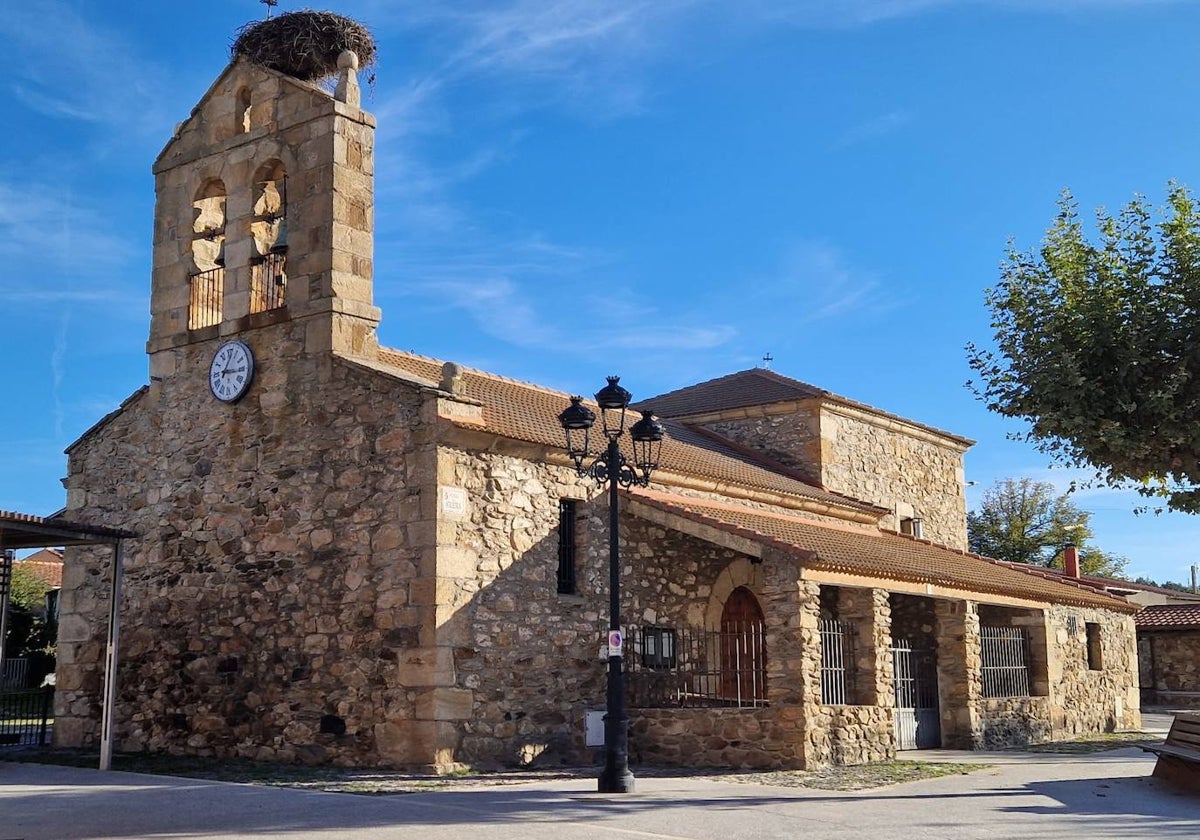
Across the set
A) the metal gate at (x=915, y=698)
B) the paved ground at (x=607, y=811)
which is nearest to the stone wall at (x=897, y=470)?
the metal gate at (x=915, y=698)

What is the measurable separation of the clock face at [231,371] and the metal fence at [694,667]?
20.4 feet

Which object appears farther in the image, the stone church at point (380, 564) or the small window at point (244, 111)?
the small window at point (244, 111)

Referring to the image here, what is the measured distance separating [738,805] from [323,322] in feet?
27.0

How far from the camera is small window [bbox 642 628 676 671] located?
681 inches

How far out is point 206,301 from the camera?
59.7 feet

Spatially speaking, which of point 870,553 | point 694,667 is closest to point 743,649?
point 694,667

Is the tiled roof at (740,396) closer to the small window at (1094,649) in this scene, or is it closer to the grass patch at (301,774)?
the small window at (1094,649)

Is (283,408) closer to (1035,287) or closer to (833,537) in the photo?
(833,537)

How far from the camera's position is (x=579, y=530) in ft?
54.8

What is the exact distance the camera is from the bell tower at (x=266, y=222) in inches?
653

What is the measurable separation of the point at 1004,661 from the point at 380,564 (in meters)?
11.0

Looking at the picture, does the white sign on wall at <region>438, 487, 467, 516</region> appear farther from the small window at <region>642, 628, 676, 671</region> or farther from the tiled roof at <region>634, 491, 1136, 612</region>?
the small window at <region>642, 628, 676, 671</region>

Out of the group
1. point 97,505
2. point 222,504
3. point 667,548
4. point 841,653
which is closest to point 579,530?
point 667,548

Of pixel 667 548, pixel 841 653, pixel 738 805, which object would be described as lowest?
pixel 738 805
